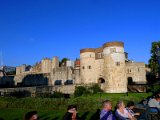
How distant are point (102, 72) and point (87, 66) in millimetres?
2807

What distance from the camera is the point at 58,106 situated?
28.1 meters

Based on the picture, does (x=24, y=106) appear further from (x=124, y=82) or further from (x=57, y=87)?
(x=124, y=82)

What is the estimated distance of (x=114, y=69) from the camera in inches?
1709

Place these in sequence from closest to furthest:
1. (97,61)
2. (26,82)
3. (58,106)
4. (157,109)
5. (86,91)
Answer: (157,109) → (58,106) → (86,91) → (97,61) → (26,82)

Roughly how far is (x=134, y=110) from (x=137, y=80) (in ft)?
148

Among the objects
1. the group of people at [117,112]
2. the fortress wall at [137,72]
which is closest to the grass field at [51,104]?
the group of people at [117,112]

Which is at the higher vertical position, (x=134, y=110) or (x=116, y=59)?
(x=116, y=59)

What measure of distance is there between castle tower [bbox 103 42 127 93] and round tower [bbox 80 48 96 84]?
4788 mm

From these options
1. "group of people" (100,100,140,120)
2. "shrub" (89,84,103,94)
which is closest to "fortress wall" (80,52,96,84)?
"shrub" (89,84,103,94)

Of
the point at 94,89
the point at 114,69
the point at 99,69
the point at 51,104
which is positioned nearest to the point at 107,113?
the point at 51,104

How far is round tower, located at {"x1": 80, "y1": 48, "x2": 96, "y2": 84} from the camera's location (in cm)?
4847

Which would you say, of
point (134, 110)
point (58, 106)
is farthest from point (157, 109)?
point (58, 106)

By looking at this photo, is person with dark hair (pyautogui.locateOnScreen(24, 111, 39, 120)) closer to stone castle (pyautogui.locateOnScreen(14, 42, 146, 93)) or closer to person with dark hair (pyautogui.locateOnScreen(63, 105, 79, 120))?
person with dark hair (pyautogui.locateOnScreen(63, 105, 79, 120))

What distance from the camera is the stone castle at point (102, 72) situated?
4356 cm
